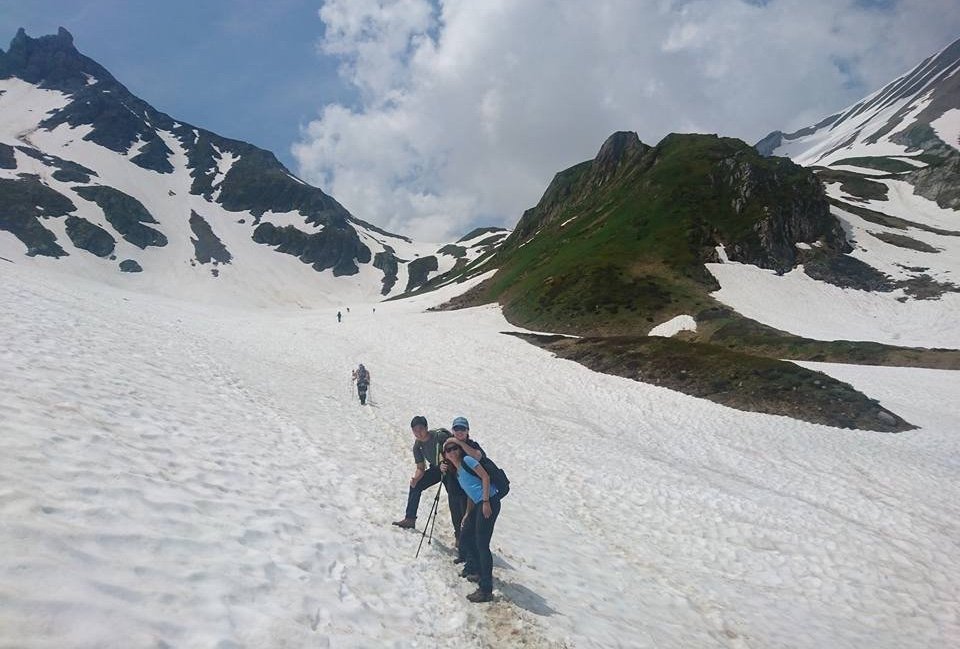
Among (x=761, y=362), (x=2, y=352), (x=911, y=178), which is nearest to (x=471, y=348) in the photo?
(x=761, y=362)

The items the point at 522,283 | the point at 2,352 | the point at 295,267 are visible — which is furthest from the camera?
the point at 295,267

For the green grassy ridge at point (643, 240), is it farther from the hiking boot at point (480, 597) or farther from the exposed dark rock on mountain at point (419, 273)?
the exposed dark rock on mountain at point (419, 273)

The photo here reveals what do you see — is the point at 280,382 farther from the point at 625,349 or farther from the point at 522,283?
the point at 522,283

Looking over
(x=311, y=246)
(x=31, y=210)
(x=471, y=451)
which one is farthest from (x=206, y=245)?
(x=471, y=451)

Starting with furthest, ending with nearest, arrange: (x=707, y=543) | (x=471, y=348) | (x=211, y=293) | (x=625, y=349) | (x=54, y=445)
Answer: (x=211, y=293) < (x=471, y=348) < (x=625, y=349) < (x=707, y=543) < (x=54, y=445)

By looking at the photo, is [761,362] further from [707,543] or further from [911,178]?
[911,178]

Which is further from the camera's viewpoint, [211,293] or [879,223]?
[211,293]

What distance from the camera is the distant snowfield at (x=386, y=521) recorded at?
549 centimetres

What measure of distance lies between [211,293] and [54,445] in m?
145

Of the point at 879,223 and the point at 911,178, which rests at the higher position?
the point at 911,178

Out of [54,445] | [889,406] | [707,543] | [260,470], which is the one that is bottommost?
[707,543]

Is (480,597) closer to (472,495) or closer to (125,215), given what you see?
(472,495)

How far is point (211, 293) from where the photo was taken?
135500 millimetres

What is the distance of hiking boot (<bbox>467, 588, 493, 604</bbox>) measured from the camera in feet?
25.7
